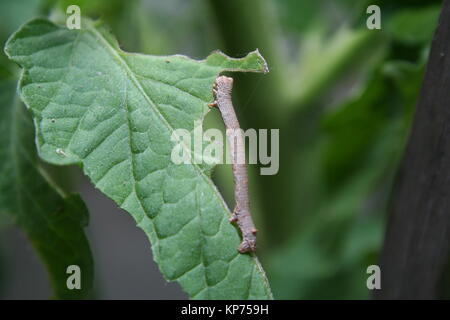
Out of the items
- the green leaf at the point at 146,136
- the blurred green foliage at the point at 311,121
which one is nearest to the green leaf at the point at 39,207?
the green leaf at the point at 146,136

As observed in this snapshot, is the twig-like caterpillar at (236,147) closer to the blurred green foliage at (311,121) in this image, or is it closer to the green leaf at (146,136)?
the green leaf at (146,136)

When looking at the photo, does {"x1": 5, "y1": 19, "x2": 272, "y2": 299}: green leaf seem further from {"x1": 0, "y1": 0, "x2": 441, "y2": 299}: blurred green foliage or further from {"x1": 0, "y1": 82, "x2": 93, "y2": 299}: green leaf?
{"x1": 0, "y1": 0, "x2": 441, "y2": 299}: blurred green foliage

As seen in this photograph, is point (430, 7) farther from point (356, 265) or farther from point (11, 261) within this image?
point (11, 261)

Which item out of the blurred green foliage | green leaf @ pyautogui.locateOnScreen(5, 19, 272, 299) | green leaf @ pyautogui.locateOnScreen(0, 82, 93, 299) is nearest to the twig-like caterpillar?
green leaf @ pyautogui.locateOnScreen(5, 19, 272, 299)

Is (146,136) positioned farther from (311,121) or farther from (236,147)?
(311,121)

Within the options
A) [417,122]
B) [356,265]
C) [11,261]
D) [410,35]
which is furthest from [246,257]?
[11,261]

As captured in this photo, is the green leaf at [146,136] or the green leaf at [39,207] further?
the green leaf at [39,207]

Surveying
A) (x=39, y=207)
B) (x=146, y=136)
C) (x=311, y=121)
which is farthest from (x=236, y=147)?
(x=311, y=121)
